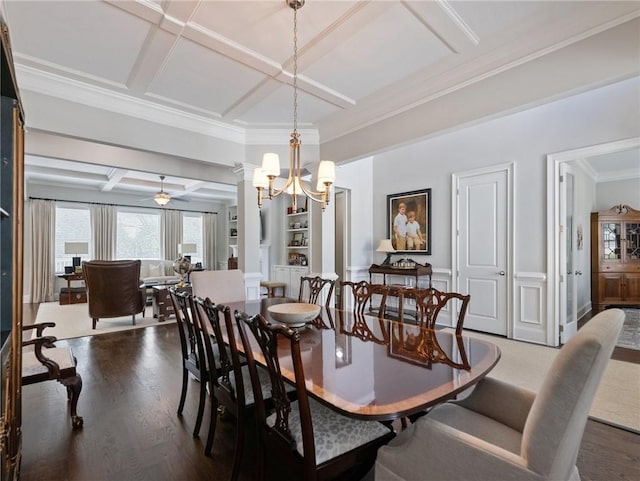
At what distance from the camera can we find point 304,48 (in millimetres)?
2549

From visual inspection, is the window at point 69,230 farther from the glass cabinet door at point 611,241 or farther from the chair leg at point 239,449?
the glass cabinet door at point 611,241

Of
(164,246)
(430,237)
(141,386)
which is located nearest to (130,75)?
(141,386)

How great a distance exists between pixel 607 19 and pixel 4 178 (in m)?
3.46

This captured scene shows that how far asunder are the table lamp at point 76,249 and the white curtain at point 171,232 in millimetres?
1873

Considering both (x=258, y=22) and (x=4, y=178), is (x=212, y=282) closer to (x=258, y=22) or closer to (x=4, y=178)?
(x=4, y=178)

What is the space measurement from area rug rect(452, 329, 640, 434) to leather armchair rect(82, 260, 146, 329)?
16.4 ft

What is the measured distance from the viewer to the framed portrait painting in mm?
5215

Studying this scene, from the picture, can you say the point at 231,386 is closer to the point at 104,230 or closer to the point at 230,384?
the point at 230,384

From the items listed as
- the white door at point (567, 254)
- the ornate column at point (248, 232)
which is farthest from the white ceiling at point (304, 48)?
the white door at point (567, 254)

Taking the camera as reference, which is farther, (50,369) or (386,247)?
(386,247)

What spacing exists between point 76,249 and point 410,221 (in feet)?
25.0

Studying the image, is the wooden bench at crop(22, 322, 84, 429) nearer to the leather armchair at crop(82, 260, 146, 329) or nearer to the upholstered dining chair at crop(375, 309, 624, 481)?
the upholstered dining chair at crop(375, 309, 624, 481)

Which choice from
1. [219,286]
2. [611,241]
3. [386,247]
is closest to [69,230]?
[219,286]

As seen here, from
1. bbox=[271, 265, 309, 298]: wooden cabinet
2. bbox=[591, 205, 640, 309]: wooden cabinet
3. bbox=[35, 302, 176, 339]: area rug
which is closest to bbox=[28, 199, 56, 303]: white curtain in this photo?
bbox=[35, 302, 176, 339]: area rug
